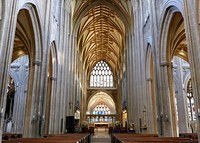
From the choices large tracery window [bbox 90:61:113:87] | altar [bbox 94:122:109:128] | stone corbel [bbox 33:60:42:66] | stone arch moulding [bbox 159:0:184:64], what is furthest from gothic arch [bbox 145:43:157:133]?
altar [bbox 94:122:109:128]

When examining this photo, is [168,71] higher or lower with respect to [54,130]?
higher

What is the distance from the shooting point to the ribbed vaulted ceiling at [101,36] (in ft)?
91.4

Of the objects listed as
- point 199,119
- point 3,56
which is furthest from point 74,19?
point 199,119

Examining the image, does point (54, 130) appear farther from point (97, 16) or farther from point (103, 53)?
point (103, 53)

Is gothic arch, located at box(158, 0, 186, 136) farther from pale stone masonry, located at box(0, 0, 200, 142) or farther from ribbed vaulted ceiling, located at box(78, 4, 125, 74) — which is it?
ribbed vaulted ceiling, located at box(78, 4, 125, 74)

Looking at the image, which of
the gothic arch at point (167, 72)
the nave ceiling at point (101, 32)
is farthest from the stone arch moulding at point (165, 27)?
the nave ceiling at point (101, 32)

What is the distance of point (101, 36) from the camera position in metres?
35.2

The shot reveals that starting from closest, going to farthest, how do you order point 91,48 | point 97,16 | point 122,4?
point 122,4
point 97,16
point 91,48

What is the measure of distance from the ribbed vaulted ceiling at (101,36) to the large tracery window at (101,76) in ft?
3.53

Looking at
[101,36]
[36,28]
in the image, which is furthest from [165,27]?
[101,36]

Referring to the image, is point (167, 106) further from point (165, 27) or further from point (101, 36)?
point (101, 36)

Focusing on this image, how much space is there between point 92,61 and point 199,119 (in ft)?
123

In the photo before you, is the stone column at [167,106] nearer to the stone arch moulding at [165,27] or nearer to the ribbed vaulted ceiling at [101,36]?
the stone arch moulding at [165,27]

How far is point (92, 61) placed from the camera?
144 ft
